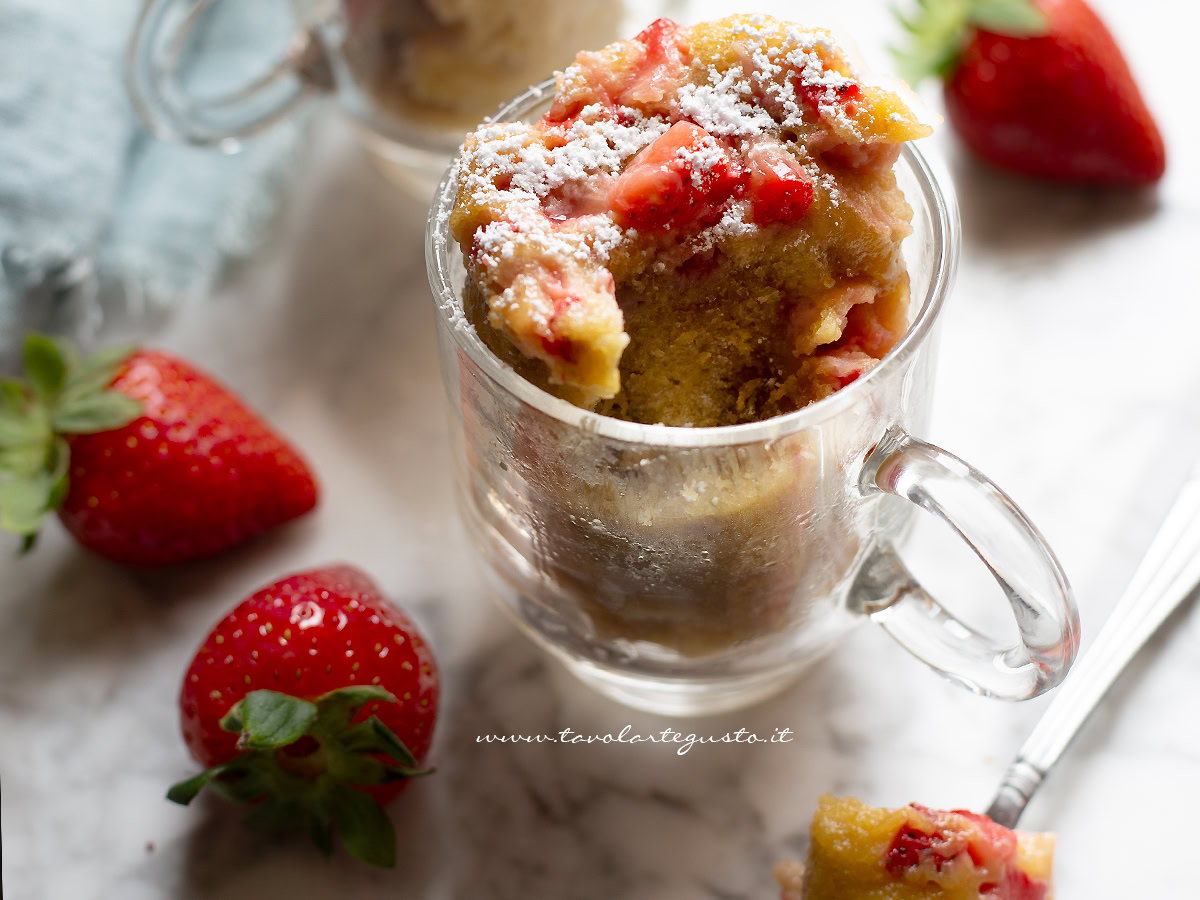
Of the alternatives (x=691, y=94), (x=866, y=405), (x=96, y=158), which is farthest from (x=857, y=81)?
(x=96, y=158)

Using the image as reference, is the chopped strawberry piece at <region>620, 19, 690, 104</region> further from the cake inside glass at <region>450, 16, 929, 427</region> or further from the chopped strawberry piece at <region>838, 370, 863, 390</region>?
the chopped strawberry piece at <region>838, 370, 863, 390</region>

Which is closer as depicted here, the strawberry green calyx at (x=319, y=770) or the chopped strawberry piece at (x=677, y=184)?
the chopped strawberry piece at (x=677, y=184)

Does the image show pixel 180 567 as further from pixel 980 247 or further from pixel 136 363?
pixel 980 247

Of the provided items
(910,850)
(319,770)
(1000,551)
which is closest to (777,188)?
(1000,551)

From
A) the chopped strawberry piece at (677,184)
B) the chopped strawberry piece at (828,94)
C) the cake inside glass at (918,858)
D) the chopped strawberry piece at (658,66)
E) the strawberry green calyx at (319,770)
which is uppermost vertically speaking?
the chopped strawberry piece at (828,94)

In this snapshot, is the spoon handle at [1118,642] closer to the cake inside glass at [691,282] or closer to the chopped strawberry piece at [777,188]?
the cake inside glass at [691,282]

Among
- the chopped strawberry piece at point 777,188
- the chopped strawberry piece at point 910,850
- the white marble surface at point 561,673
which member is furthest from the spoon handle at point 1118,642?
the chopped strawberry piece at point 777,188
